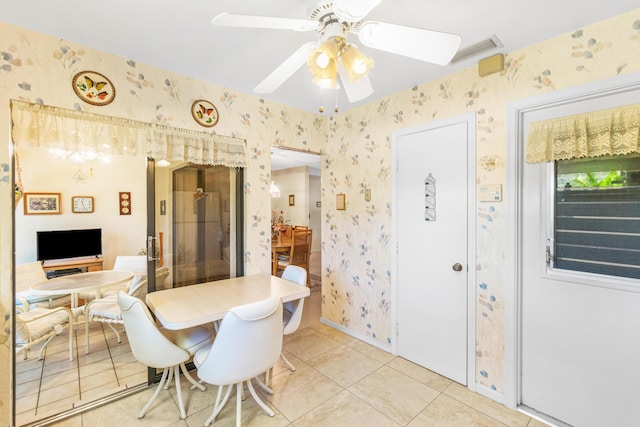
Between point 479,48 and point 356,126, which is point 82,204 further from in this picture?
point 479,48

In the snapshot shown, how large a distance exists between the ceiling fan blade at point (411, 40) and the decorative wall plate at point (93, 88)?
1859mm

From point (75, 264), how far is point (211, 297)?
3088mm

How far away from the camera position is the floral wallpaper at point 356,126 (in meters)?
1.67

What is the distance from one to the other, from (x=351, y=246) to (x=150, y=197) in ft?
6.45

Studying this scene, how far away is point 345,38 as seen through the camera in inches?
48.1

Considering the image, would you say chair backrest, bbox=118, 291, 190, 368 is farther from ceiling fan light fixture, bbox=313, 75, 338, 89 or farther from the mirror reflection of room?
ceiling fan light fixture, bbox=313, 75, 338, 89

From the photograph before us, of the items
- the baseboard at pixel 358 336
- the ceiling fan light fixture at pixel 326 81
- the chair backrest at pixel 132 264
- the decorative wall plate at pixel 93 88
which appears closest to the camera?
the ceiling fan light fixture at pixel 326 81

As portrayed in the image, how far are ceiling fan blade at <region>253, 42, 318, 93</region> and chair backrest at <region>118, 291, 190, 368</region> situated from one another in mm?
1453

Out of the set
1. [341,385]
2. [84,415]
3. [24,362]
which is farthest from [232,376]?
[24,362]

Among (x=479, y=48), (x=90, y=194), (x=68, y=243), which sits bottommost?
(x=68, y=243)

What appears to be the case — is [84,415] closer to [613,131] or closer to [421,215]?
[421,215]

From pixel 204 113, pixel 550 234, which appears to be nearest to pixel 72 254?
pixel 204 113

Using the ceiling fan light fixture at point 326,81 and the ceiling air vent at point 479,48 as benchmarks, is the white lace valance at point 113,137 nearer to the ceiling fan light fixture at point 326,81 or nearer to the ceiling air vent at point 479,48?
the ceiling fan light fixture at point 326,81

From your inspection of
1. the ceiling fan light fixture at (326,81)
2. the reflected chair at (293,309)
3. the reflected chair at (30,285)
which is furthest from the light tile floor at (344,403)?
the ceiling fan light fixture at (326,81)
